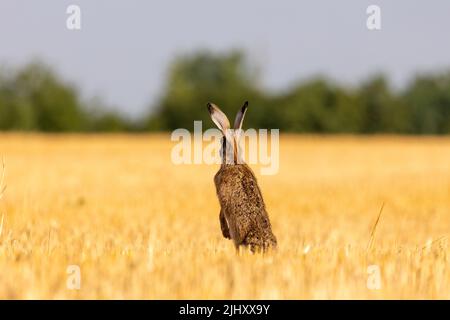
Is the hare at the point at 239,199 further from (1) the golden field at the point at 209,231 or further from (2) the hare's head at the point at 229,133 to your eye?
(1) the golden field at the point at 209,231

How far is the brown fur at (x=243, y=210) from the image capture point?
229 inches

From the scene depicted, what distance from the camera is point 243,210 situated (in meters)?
5.88

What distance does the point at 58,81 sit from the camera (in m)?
58.3

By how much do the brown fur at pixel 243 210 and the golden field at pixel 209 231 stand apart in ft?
0.63

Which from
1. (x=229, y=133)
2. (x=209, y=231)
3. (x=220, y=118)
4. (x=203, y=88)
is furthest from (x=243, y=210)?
(x=203, y=88)

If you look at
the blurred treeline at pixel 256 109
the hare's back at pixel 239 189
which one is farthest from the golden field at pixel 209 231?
the blurred treeline at pixel 256 109

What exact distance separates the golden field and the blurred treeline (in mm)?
23668

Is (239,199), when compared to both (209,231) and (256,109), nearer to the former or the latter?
(209,231)

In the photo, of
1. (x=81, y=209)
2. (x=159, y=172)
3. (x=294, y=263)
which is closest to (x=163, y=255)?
(x=294, y=263)

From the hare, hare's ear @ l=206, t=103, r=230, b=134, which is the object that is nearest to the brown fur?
the hare

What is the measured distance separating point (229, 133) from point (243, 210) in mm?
616

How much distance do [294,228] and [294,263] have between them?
225 inches

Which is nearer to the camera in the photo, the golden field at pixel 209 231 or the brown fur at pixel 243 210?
the golden field at pixel 209 231
